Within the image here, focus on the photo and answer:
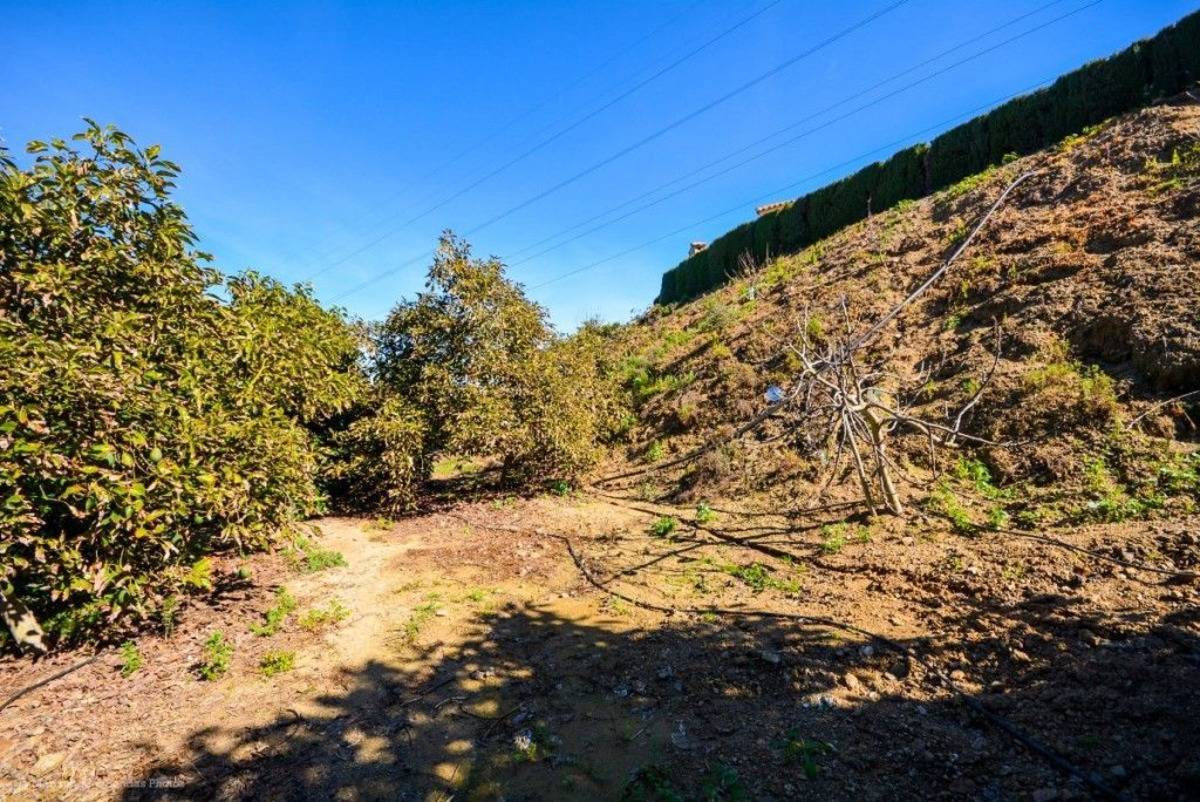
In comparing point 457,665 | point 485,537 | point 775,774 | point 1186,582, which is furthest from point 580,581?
point 1186,582

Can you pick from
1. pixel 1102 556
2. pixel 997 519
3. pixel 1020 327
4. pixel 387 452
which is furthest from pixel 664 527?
pixel 1020 327

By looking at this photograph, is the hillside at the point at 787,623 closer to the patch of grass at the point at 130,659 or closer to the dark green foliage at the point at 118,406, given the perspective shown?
the patch of grass at the point at 130,659

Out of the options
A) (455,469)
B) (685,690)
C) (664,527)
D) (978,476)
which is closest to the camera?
(685,690)

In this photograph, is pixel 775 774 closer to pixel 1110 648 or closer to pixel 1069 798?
pixel 1069 798

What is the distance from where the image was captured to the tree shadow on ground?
7.97 ft

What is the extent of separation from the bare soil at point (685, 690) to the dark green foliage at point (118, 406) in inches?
39.2

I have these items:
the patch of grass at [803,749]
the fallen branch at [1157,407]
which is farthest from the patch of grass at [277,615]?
the fallen branch at [1157,407]

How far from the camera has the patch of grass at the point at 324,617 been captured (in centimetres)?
→ 470

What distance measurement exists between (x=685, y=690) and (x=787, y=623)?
117cm

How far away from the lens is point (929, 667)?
127 inches

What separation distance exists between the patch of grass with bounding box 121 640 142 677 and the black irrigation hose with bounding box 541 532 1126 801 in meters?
3.98

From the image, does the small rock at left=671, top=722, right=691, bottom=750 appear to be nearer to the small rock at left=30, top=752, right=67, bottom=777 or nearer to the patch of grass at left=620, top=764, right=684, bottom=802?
the patch of grass at left=620, top=764, right=684, bottom=802

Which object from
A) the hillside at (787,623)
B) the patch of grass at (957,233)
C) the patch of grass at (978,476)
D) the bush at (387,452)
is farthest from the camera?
the patch of grass at (957,233)

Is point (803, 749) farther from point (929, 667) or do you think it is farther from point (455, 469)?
point (455, 469)
